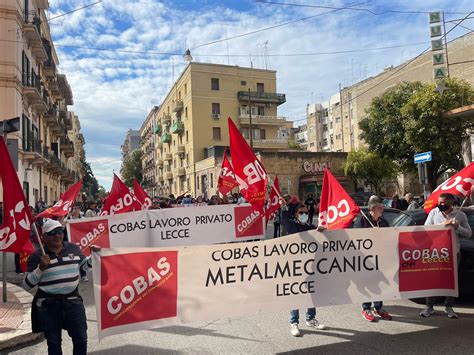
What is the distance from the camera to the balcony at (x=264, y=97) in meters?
54.7

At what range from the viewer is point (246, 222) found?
38.2 feet

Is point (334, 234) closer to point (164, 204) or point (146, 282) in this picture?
point (146, 282)

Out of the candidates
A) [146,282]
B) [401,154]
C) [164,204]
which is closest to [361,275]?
[146,282]

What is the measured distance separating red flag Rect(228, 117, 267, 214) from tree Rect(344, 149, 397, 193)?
29.7 meters

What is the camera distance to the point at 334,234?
18.0 ft

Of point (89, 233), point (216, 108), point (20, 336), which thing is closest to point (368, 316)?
point (20, 336)

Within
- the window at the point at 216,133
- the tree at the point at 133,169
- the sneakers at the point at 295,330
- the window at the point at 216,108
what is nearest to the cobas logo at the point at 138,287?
the sneakers at the point at 295,330

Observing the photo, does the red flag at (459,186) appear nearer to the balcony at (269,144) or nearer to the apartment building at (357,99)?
the apartment building at (357,99)

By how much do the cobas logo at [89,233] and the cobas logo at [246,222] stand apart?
136 inches

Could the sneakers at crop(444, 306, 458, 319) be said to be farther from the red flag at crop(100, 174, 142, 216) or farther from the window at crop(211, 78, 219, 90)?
the window at crop(211, 78, 219, 90)

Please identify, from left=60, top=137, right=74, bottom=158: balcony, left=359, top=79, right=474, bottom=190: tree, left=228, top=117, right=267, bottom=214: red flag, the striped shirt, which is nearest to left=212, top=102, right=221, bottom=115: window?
left=60, top=137, right=74, bottom=158: balcony

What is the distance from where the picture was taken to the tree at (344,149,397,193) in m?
35.8

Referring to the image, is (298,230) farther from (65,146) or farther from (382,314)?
(65,146)

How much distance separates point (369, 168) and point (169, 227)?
93.9 ft
